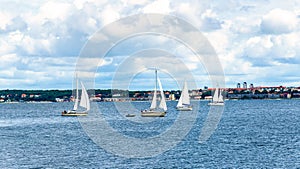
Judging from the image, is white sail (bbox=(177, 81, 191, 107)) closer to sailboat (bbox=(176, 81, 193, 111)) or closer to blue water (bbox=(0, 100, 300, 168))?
sailboat (bbox=(176, 81, 193, 111))

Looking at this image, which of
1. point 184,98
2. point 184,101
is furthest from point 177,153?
point 184,101

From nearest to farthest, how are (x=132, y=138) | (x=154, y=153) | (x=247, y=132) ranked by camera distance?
(x=154, y=153)
(x=132, y=138)
(x=247, y=132)

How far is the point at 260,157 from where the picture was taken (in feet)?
193

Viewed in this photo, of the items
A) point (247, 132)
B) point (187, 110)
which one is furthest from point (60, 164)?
point (187, 110)

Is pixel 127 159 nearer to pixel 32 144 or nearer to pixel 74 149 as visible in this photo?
pixel 74 149

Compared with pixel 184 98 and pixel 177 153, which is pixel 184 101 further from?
pixel 177 153

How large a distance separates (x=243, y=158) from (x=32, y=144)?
29.5 m

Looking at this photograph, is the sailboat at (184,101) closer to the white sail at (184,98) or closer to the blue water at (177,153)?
the white sail at (184,98)

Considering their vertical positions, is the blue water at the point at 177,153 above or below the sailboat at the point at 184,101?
below

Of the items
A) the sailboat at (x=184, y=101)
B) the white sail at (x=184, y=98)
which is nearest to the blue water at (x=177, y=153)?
the sailboat at (x=184, y=101)

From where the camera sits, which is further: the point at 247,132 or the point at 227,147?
the point at 247,132

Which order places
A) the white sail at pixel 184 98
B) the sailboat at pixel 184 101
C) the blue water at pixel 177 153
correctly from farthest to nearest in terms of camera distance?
the white sail at pixel 184 98 → the sailboat at pixel 184 101 → the blue water at pixel 177 153

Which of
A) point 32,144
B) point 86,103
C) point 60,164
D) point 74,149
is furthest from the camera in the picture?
point 86,103

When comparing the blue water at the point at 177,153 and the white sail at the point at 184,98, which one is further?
the white sail at the point at 184,98
